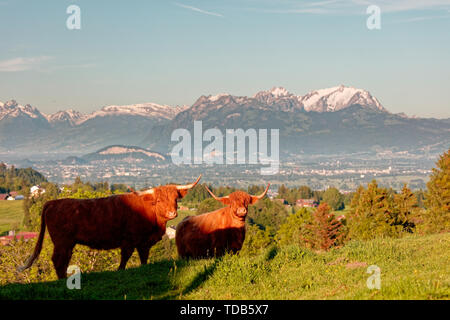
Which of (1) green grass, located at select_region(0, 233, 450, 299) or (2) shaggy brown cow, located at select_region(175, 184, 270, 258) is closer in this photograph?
(1) green grass, located at select_region(0, 233, 450, 299)

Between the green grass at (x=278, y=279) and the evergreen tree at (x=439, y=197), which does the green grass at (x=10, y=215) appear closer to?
the evergreen tree at (x=439, y=197)

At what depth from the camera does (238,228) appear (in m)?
14.5

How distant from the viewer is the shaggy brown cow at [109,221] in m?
12.2

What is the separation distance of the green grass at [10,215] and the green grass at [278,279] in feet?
397

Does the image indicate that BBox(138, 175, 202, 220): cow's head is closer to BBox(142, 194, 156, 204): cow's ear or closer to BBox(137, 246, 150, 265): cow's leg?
BBox(142, 194, 156, 204): cow's ear

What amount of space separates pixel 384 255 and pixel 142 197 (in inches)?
250

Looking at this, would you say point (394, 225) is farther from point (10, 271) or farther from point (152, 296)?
point (152, 296)

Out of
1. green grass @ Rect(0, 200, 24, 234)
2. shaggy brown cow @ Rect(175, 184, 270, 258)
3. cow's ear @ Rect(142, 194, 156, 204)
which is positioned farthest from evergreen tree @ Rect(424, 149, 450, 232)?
green grass @ Rect(0, 200, 24, 234)

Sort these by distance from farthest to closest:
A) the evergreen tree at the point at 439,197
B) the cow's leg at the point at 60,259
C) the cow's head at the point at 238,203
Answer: the evergreen tree at the point at 439,197 < the cow's head at the point at 238,203 < the cow's leg at the point at 60,259

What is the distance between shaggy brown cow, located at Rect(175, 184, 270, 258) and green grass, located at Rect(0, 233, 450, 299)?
2304mm

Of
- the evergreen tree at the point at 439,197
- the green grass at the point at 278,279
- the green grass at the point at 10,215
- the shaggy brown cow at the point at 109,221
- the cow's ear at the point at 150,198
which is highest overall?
the cow's ear at the point at 150,198

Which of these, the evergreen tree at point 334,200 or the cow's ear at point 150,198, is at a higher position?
the cow's ear at point 150,198

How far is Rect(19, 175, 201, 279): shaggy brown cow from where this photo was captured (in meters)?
12.2

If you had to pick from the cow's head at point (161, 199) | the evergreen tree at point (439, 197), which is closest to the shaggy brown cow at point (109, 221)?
the cow's head at point (161, 199)
